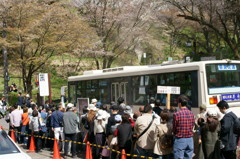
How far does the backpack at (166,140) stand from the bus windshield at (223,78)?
6397mm

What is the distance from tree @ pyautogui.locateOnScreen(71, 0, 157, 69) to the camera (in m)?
29.9

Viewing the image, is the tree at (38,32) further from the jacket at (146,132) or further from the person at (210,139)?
the person at (210,139)

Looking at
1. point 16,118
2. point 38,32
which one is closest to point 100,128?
point 16,118

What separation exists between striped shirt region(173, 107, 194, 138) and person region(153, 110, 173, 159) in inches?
7.6

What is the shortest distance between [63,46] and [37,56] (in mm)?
2390

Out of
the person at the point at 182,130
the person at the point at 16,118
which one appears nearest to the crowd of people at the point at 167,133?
the person at the point at 182,130

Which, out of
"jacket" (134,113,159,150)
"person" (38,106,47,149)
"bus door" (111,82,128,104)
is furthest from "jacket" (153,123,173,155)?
"bus door" (111,82,128,104)

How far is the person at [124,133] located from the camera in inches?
314

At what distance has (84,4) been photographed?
30922 mm

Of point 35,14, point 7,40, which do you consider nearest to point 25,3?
point 35,14

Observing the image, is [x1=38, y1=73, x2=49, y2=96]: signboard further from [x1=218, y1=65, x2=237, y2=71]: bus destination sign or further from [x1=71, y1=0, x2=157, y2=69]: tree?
[x1=71, y1=0, x2=157, y2=69]: tree

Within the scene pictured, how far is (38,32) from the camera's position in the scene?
90.2 ft

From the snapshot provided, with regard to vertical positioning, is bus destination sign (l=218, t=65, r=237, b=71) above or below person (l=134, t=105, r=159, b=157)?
above

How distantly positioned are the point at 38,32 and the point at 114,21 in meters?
6.59
